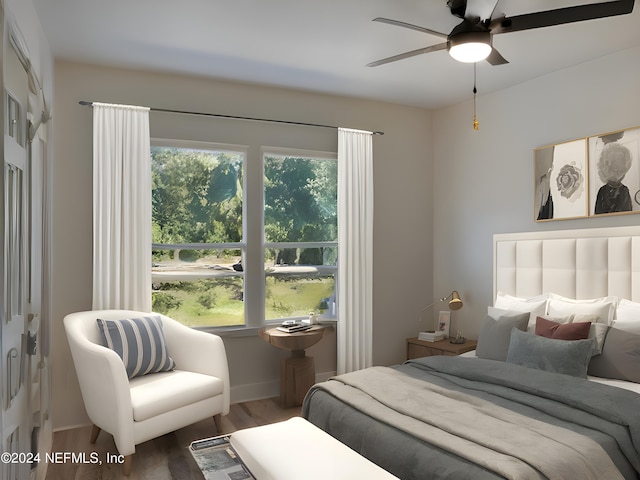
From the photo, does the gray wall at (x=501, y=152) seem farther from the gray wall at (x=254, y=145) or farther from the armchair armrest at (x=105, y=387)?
the armchair armrest at (x=105, y=387)

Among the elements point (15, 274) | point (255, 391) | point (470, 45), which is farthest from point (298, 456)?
point (255, 391)

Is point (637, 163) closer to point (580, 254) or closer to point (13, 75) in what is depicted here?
point (580, 254)

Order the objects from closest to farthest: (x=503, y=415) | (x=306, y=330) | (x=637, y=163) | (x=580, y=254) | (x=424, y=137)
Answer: (x=503, y=415), (x=637, y=163), (x=580, y=254), (x=306, y=330), (x=424, y=137)

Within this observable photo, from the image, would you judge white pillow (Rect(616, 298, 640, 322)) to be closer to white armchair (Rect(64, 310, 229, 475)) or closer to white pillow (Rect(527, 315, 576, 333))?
white pillow (Rect(527, 315, 576, 333))

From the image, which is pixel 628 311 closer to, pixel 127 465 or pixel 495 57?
pixel 495 57

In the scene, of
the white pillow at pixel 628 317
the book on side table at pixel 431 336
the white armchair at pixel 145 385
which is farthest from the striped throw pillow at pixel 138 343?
the white pillow at pixel 628 317

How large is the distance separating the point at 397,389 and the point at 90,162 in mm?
2817

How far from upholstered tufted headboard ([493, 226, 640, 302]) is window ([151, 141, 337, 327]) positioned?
158 centimetres

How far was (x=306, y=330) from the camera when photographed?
422 centimetres

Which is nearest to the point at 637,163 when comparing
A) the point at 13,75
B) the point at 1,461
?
the point at 13,75

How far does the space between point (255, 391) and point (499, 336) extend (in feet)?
6.94

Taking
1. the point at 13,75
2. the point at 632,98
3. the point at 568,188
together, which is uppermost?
the point at 632,98

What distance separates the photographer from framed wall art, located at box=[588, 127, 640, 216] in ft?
11.6

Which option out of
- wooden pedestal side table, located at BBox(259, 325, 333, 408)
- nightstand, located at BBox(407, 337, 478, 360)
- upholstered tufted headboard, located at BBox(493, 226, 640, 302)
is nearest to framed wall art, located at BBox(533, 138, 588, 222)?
upholstered tufted headboard, located at BBox(493, 226, 640, 302)
